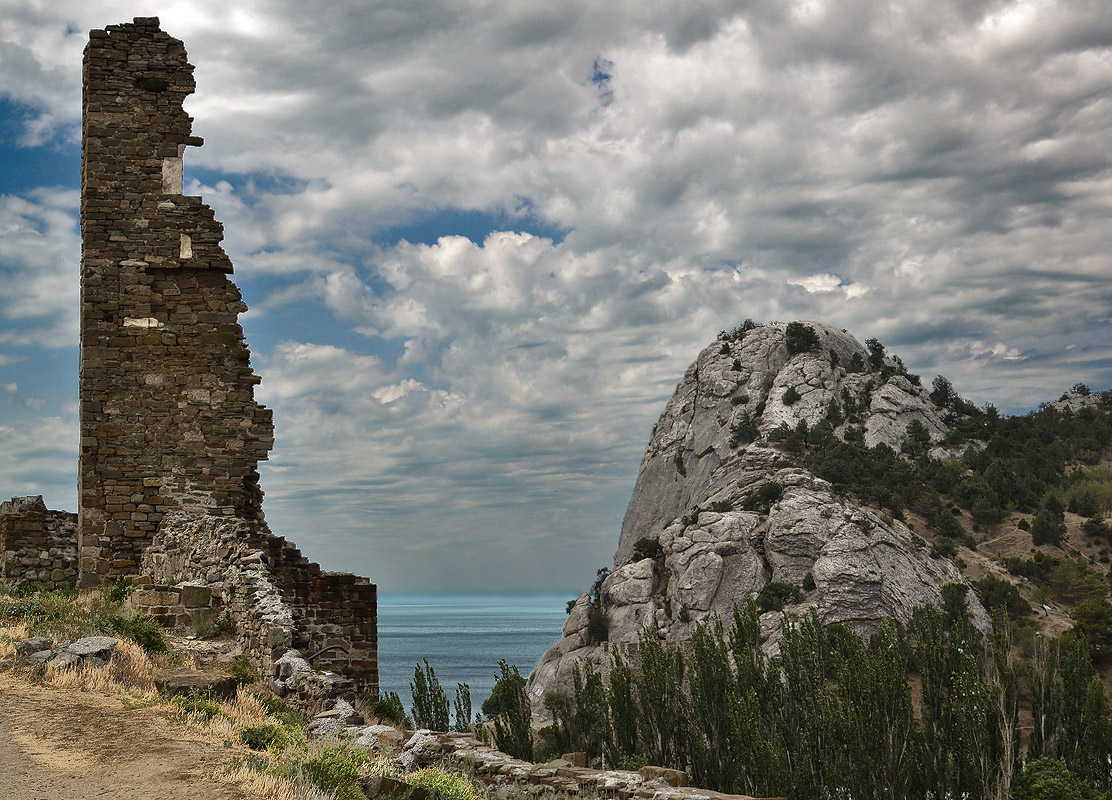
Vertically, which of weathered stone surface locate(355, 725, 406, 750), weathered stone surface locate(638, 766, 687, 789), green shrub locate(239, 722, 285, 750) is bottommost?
weathered stone surface locate(638, 766, 687, 789)

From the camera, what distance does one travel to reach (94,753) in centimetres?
593

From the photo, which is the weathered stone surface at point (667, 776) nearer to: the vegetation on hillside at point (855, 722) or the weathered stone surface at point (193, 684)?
the weathered stone surface at point (193, 684)

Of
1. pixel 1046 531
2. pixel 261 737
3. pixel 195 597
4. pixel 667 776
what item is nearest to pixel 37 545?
pixel 195 597

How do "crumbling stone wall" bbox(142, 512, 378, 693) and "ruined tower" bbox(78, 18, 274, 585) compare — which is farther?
"ruined tower" bbox(78, 18, 274, 585)

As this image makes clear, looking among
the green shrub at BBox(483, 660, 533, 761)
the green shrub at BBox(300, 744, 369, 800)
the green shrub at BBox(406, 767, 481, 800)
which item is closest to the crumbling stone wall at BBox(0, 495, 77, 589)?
the green shrub at BBox(406, 767, 481, 800)

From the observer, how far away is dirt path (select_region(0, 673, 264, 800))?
5312 mm

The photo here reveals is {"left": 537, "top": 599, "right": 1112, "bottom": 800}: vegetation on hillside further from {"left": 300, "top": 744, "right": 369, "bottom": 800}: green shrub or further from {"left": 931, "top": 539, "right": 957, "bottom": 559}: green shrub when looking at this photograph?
{"left": 931, "top": 539, "right": 957, "bottom": 559}: green shrub

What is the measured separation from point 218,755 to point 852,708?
2234 centimetres

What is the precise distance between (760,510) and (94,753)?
60.4 meters

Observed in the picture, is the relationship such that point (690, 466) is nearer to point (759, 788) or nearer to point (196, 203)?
point (759, 788)

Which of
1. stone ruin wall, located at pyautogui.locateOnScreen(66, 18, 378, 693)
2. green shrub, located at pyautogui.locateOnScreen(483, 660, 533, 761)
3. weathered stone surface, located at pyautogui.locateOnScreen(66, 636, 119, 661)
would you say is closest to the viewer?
weathered stone surface, located at pyautogui.locateOnScreen(66, 636, 119, 661)

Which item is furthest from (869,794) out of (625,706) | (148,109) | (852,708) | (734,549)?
(734,549)

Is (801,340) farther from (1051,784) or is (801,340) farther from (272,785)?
(272,785)

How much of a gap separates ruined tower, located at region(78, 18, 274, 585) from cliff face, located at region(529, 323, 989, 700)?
43884 millimetres
